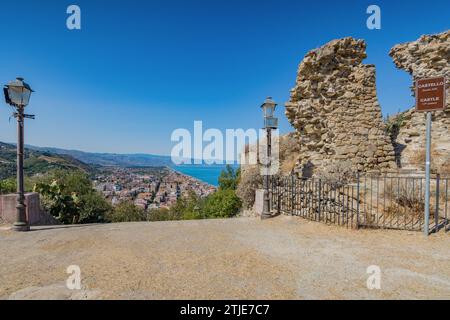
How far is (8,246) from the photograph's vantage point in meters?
5.00

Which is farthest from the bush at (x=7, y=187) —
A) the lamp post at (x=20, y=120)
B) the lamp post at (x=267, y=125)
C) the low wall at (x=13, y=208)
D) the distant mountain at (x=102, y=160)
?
the distant mountain at (x=102, y=160)

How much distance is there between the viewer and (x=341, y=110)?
995cm

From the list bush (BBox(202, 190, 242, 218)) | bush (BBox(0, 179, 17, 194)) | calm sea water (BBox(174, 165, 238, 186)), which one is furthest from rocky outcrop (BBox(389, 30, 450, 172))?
bush (BBox(0, 179, 17, 194))

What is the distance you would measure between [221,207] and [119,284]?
1185 cm

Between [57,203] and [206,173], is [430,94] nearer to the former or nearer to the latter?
[57,203]

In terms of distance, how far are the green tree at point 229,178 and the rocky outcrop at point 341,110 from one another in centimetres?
986

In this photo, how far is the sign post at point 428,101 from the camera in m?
5.34

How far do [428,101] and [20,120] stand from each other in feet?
33.1

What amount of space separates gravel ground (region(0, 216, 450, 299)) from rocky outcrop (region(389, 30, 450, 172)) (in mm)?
5767

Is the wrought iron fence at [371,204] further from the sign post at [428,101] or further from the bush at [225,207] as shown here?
the bush at [225,207]

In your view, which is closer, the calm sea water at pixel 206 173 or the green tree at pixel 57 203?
the green tree at pixel 57 203

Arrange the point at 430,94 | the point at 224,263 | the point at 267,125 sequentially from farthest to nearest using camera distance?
the point at 267,125 → the point at 430,94 → the point at 224,263

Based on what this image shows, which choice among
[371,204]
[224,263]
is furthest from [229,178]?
[224,263]
